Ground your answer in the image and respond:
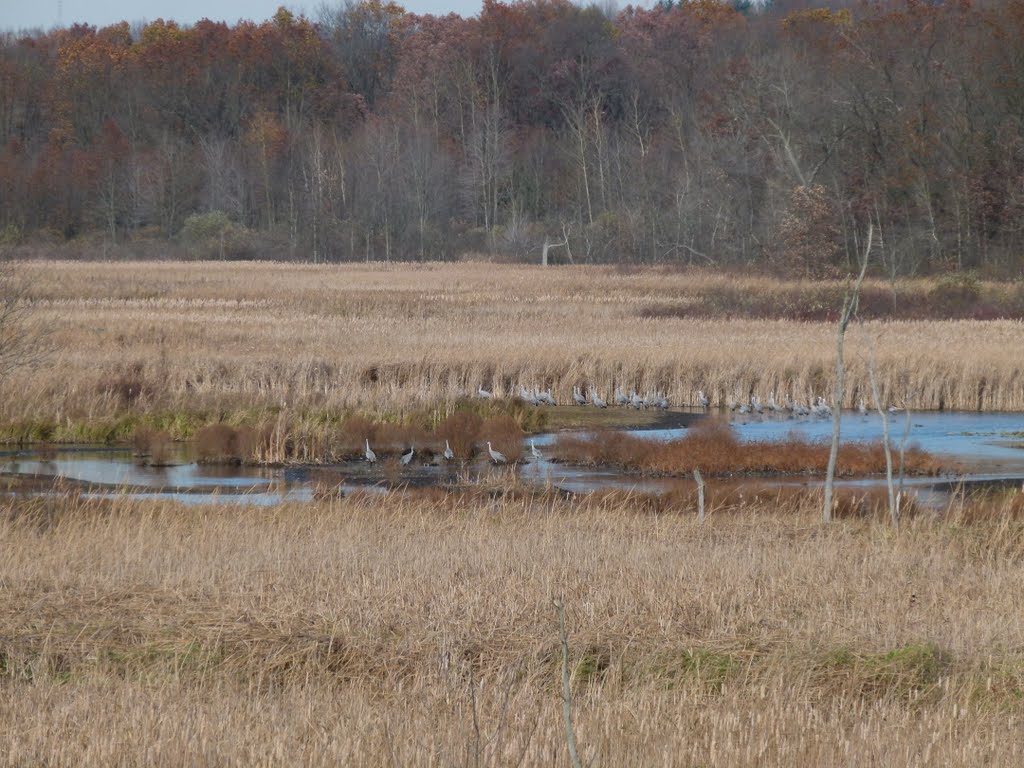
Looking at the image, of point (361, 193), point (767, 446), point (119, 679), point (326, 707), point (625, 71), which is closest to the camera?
point (326, 707)

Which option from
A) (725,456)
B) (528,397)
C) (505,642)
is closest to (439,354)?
(528,397)

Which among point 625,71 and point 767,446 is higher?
point 625,71

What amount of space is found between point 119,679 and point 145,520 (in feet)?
18.1

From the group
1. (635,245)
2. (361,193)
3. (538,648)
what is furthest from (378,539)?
(361,193)

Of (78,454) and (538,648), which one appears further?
Answer: (78,454)

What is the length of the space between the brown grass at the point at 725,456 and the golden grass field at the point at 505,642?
6.22 meters

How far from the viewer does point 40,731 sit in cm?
652

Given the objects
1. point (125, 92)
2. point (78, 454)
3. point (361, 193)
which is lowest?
point (78, 454)

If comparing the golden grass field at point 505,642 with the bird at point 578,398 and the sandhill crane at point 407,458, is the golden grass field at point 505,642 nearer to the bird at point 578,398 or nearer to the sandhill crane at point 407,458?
the sandhill crane at point 407,458

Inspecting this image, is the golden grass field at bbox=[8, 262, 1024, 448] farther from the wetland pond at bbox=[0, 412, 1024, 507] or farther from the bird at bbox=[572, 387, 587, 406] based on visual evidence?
the wetland pond at bbox=[0, 412, 1024, 507]

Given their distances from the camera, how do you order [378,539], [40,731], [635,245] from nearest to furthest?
[40,731]
[378,539]
[635,245]

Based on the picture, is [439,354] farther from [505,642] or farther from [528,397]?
[505,642]

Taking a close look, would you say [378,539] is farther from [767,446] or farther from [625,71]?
[625,71]

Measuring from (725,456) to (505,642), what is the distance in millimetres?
11860
